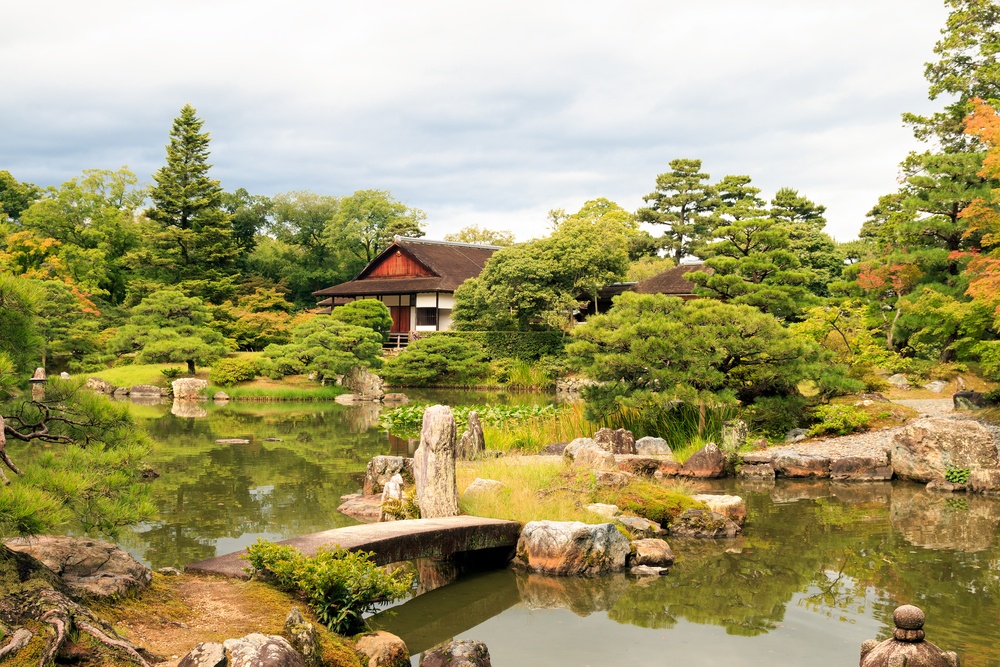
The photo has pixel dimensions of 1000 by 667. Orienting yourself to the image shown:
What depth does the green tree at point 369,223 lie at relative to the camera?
43281 millimetres

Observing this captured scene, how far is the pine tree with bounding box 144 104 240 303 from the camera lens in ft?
110

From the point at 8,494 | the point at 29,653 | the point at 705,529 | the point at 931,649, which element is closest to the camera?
the point at 8,494

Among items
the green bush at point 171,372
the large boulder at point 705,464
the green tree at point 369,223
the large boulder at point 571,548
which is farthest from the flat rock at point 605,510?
the green tree at point 369,223

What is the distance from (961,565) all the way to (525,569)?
417 cm

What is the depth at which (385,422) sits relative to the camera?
1848 centimetres

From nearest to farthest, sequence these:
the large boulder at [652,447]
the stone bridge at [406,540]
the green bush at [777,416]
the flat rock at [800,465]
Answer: the stone bridge at [406,540], the flat rock at [800,465], the large boulder at [652,447], the green bush at [777,416]

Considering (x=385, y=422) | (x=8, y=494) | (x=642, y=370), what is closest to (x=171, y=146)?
(x=385, y=422)

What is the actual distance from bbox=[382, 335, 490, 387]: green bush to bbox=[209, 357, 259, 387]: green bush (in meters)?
4.38

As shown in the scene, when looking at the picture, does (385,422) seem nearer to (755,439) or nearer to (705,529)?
(755,439)

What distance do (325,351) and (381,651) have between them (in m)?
20.1

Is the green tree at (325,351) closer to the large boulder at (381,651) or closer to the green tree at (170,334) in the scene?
the green tree at (170,334)

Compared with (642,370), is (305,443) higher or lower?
lower

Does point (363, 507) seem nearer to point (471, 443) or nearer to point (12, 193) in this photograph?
point (471, 443)

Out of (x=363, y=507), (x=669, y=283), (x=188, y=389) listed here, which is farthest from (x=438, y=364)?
(x=363, y=507)
